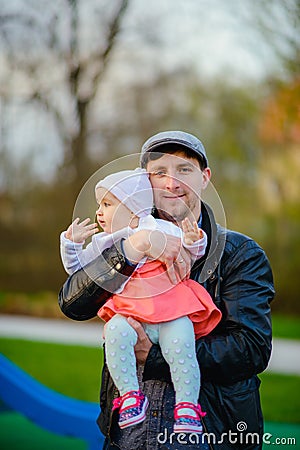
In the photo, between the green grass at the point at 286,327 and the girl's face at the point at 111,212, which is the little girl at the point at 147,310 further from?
the green grass at the point at 286,327

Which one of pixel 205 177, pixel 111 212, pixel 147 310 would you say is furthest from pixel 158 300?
pixel 205 177

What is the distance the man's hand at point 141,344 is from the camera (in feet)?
6.67

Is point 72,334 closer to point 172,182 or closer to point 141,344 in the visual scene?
point 141,344

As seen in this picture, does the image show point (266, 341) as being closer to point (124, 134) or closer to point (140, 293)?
point (140, 293)

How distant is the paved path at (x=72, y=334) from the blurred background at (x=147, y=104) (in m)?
0.48

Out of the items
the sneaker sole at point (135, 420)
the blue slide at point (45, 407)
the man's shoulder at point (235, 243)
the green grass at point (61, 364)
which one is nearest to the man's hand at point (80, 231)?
the man's shoulder at point (235, 243)

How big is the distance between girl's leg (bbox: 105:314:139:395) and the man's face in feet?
1.08

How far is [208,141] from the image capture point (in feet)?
33.2

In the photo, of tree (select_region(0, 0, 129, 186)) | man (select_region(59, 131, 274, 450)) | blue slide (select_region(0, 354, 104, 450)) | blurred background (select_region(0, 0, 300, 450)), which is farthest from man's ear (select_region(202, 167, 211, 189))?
tree (select_region(0, 0, 129, 186))

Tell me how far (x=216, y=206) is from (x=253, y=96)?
8175mm

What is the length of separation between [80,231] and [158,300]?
0.99ft

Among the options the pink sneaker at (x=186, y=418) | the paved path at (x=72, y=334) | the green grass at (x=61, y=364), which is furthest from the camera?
the paved path at (x=72, y=334)

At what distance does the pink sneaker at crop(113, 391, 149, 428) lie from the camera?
202 centimetres

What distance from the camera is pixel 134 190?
2.04 metres
